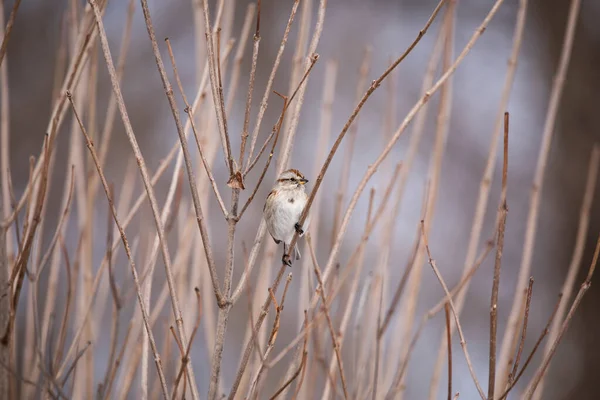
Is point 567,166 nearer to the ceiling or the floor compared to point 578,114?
nearer to the floor

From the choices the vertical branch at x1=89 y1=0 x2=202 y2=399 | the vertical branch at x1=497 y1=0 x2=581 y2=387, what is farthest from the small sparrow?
the vertical branch at x1=89 y1=0 x2=202 y2=399

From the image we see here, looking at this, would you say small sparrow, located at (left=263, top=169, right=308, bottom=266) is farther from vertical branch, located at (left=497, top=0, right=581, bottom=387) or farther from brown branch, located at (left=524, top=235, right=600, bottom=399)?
brown branch, located at (left=524, top=235, right=600, bottom=399)

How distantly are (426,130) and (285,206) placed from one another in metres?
1.79

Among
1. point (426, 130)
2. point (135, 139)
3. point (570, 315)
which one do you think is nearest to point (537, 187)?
point (570, 315)

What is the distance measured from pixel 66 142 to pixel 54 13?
63 cm

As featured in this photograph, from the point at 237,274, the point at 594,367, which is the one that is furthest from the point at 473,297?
the point at 237,274

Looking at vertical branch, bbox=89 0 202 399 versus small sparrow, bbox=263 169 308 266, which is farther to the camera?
small sparrow, bbox=263 169 308 266

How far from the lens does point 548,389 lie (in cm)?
246

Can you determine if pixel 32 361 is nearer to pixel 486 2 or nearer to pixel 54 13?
pixel 54 13

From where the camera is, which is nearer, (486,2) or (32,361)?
(32,361)

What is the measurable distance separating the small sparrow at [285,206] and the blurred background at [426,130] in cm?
104

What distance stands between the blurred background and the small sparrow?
104 centimetres

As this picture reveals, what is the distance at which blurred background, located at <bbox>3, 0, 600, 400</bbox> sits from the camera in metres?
2.46

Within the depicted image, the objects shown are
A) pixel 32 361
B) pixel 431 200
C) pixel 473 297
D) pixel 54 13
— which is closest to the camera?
pixel 32 361
